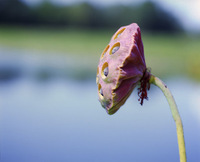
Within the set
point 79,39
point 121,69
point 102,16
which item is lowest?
point 121,69

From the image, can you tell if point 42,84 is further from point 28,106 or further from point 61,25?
point 61,25

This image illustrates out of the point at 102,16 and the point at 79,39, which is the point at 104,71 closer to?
the point at 79,39

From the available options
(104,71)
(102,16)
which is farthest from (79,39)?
(104,71)

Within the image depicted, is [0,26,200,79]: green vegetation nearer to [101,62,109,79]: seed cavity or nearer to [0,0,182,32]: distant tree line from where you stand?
[0,0,182,32]: distant tree line

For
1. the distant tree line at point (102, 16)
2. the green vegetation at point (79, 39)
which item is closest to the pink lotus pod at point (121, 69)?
the green vegetation at point (79, 39)

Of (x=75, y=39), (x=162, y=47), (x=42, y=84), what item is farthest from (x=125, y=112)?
(x=75, y=39)

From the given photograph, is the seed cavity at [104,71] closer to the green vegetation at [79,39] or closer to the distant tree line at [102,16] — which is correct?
the green vegetation at [79,39]
